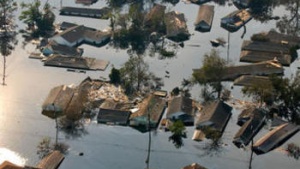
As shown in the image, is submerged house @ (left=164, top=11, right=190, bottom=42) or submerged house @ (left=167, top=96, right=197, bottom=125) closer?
submerged house @ (left=167, top=96, right=197, bottom=125)

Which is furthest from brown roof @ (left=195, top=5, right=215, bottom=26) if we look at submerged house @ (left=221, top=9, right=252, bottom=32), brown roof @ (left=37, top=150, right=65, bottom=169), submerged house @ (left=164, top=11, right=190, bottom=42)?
brown roof @ (left=37, top=150, right=65, bottom=169)

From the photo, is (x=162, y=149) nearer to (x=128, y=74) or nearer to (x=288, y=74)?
(x=128, y=74)

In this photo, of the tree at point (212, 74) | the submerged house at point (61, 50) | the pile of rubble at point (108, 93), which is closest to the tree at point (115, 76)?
the pile of rubble at point (108, 93)

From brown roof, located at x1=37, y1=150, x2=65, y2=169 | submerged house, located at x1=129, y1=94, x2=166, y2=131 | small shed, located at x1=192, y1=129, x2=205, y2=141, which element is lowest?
brown roof, located at x1=37, y1=150, x2=65, y2=169

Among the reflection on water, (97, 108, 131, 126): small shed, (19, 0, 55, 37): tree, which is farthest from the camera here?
(19, 0, 55, 37): tree

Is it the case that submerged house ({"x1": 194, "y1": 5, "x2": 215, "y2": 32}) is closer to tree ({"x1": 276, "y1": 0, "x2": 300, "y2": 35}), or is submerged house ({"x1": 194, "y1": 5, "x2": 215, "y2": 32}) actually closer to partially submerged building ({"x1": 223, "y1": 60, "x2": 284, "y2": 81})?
tree ({"x1": 276, "y1": 0, "x2": 300, "y2": 35})
